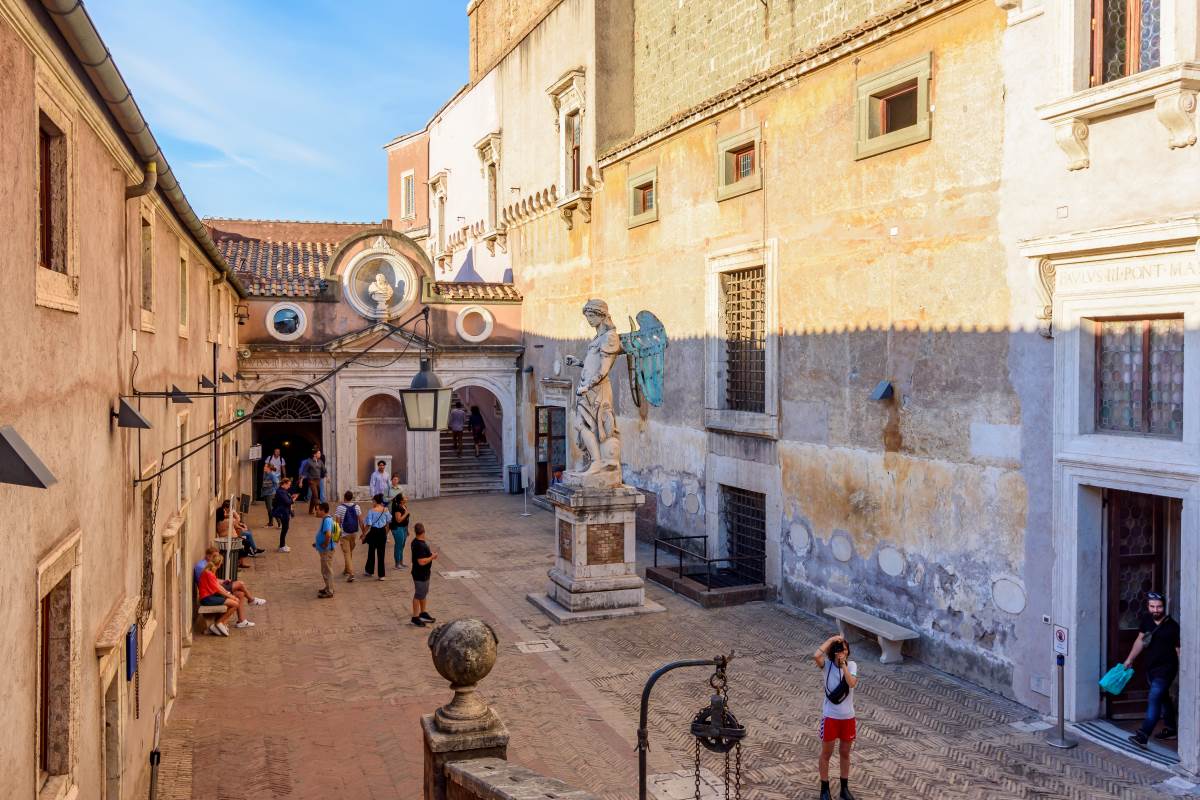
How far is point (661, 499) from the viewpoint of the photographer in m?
19.0

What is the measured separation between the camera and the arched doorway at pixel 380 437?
25.6 metres

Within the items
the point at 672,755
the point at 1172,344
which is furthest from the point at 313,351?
the point at 1172,344

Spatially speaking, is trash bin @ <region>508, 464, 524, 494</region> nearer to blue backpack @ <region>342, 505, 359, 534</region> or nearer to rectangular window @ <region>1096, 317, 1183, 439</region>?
blue backpack @ <region>342, 505, 359, 534</region>

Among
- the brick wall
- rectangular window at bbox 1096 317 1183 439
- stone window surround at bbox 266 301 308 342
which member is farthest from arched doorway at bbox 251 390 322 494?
rectangular window at bbox 1096 317 1183 439

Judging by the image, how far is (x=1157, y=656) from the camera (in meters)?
9.14

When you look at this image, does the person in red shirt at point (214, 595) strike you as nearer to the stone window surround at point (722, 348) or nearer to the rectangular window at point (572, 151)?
the stone window surround at point (722, 348)

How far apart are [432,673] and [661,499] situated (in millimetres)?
7782

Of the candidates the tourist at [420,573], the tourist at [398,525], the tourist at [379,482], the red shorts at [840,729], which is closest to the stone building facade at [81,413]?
the tourist at [420,573]

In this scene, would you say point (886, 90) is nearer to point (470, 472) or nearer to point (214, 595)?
point (214, 595)

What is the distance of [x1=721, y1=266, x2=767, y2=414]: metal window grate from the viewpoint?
620 inches

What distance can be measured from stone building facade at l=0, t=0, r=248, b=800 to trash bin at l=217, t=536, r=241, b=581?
4.66 m

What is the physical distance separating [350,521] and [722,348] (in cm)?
698

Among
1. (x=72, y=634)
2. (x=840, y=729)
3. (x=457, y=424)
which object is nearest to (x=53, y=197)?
(x=72, y=634)

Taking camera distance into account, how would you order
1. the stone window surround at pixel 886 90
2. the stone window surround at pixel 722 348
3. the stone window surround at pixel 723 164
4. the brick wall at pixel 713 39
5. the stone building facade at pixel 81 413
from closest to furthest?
1. the stone building facade at pixel 81 413
2. the stone window surround at pixel 886 90
3. the stone window surround at pixel 722 348
4. the stone window surround at pixel 723 164
5. the brick wall at pixel 713 39
